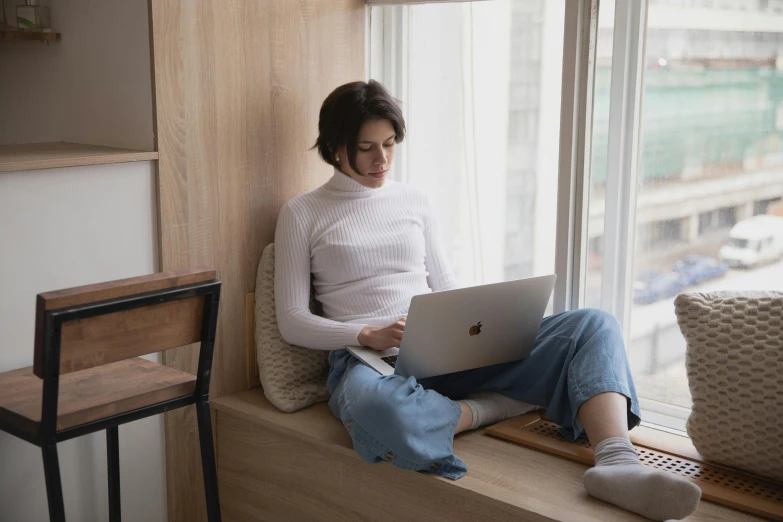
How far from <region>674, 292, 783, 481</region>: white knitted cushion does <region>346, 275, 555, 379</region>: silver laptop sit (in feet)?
1.07

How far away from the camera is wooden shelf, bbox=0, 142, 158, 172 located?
67.6 inches

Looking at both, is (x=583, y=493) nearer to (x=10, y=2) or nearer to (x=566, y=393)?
(x=566, y=393)

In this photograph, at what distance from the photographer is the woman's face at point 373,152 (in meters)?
2.10

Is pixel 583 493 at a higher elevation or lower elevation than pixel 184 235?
lower

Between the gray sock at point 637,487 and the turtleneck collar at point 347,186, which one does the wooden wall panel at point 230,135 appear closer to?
the turtleneck collar at point 347,186

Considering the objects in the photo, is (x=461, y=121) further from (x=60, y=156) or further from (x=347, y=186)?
(x=60, y=156)

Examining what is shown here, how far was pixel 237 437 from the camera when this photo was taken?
84.9 inches

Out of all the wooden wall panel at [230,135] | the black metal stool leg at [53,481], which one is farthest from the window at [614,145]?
the black metal stool leg at [53,481]

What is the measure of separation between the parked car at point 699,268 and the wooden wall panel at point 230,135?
966mm

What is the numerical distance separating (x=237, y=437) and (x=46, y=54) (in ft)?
3.62

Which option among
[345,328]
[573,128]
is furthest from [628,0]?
[345,328]

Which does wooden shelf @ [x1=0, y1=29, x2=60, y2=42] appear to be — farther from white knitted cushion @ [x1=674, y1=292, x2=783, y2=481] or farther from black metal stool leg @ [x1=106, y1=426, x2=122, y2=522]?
white knitted cushion @ [x1=674, y1=292, x2=783, y2=481]

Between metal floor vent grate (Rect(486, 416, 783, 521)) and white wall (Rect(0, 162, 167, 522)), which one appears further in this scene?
white wall (Rect(0, 162, 167, 522))

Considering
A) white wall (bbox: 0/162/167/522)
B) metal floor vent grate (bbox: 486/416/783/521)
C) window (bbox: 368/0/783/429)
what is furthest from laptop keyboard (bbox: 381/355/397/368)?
white wall (bbox: 0/162/167/522)
